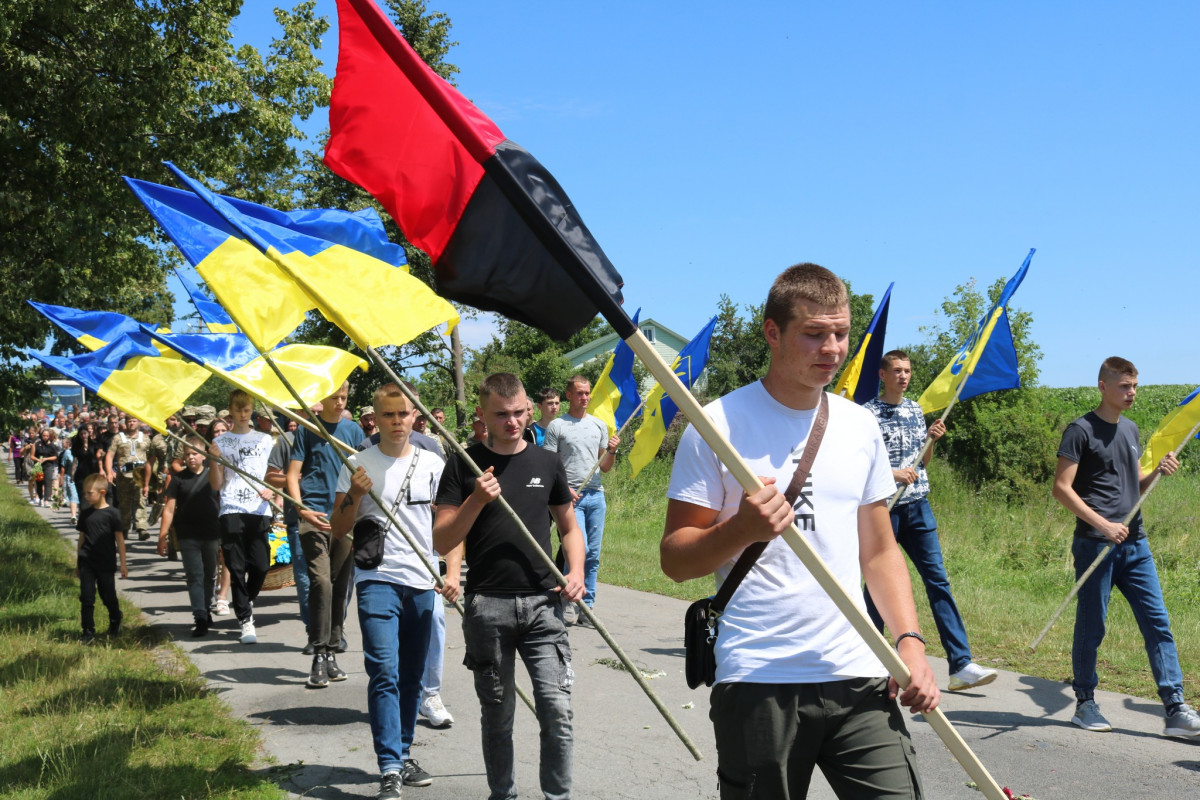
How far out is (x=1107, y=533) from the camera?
6270mm

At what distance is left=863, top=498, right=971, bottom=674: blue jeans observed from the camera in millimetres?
6773

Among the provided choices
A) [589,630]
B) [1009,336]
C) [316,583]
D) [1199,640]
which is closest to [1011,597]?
[1199,640]

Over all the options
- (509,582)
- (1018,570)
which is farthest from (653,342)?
(509,582)

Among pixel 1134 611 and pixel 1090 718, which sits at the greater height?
pixel 1134 611

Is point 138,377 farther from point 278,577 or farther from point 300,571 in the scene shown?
point 278,577

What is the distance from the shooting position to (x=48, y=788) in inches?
203

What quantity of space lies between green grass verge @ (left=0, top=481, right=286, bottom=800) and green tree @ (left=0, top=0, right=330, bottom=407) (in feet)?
17.9

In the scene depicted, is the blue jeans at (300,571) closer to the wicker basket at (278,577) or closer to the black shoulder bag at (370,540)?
the wicker basket at (278,577)

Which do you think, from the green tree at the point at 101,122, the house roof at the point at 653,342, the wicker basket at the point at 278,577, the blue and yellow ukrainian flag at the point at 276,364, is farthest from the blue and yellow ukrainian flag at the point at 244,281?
the house roof at the point at 653,342

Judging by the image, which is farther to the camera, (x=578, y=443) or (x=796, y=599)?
(x=578, y=443)

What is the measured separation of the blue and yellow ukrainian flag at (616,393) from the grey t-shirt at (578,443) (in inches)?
18.8

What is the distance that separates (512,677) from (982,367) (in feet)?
17.3

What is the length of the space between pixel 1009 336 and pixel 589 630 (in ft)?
14.2

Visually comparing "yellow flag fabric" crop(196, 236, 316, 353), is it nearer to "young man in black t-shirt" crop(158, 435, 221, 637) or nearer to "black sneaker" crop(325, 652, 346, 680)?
"black sneaker" crop(325, 652, 346, 680)
